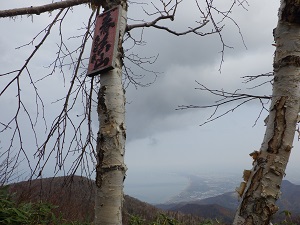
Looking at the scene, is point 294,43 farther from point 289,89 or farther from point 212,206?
point 212,206

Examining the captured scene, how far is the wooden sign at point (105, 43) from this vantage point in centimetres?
204

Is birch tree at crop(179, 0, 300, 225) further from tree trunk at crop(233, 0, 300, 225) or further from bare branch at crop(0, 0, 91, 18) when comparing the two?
bare branch at crop(0, 0, 91, 18)

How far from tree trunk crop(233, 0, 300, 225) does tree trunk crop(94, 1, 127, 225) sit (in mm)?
746

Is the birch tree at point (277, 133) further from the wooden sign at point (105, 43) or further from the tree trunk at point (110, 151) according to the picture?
the wooden sign at point (105, 43)

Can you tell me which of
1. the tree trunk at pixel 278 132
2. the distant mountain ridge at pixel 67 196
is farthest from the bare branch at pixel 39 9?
the tree trunk at pixel 278 132

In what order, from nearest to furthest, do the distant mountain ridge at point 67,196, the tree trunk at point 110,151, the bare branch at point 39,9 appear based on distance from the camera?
the tree trunk at point 110,151
the bare branch at point 39,9
the distant mountain ridge at point 67,196

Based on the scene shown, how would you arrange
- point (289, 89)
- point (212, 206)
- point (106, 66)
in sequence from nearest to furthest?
point (289, 89)
point (106, 66)
point (212, 206)

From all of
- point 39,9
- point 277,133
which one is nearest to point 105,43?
point 39,9

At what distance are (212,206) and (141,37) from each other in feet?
228

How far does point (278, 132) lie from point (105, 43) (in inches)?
55.4

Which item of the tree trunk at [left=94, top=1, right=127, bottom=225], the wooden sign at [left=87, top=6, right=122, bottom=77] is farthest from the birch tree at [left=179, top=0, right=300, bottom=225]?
the wooden sign at [left=87, top=6, right=122, bottom=77]

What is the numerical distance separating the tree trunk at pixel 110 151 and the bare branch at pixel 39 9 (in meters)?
0.95

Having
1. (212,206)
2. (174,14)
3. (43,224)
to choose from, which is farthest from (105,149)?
(212,206)

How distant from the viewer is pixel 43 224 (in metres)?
3.89
